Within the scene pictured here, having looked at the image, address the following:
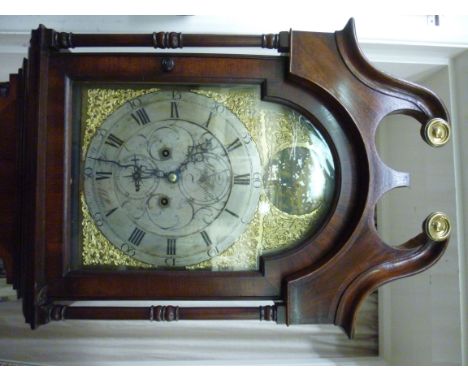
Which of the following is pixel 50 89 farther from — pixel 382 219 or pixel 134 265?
pixel 382 219

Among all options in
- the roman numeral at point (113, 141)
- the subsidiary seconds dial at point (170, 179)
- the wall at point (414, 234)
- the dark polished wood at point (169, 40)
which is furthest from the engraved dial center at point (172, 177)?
the wall at point (414, 234)

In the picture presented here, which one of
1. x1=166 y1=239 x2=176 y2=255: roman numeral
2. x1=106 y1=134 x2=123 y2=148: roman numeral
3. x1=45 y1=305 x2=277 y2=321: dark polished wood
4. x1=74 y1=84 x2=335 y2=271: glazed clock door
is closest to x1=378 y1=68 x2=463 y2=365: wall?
x1=74 y1=84 x2=335 y2=271: glazed clock door

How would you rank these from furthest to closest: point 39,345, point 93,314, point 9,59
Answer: point 39,345
point 9,59
point 93,314

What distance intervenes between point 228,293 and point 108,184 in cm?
30

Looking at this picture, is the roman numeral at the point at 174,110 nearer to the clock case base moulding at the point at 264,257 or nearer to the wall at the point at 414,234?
the clock case base moulding at the point at 264,257

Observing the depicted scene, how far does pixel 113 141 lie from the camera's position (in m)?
0.76

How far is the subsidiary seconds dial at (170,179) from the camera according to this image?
0.76m

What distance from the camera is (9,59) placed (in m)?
1.04

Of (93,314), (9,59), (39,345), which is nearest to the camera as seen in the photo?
(93,314)

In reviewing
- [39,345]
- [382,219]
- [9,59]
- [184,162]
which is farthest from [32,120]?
[382,219]

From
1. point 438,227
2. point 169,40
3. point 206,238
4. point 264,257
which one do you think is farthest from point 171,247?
point 438,227

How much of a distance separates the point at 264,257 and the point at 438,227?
12.6 inches

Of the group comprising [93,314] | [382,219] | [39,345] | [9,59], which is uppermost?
[9,59]

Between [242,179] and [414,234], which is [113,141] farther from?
[414,234]
